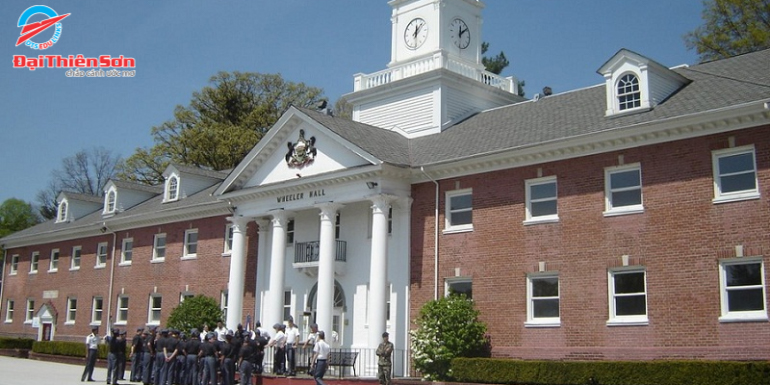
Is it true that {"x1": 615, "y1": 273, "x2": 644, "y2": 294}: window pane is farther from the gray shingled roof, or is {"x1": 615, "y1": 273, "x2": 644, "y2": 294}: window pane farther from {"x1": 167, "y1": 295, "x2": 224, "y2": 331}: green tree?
{"x1": 167, "y1": 295, "x2": 224, "y2": 331}: green tree

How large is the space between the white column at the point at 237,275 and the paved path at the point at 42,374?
5.54 metres

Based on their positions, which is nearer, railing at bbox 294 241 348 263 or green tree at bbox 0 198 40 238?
railing at bbox 294 241 348 263

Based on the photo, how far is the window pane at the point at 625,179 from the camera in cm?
2475

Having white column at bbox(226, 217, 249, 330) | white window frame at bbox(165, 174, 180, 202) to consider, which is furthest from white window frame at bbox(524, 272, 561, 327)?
white window frame at bbox(165, 174, 180, 202)

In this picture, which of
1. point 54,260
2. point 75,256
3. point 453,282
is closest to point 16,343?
point 75,256

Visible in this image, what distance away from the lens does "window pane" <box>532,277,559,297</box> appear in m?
26.1

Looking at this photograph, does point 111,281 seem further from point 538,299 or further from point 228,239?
point 538,299

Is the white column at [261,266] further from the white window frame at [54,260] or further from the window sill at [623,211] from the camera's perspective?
the white window frame at [54,260]

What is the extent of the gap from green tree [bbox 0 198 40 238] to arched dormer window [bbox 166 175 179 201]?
49399 mm

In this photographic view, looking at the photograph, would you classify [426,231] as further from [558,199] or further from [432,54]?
[432,54]

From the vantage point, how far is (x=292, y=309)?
34438mm

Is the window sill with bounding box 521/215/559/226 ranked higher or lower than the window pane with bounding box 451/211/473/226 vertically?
lower

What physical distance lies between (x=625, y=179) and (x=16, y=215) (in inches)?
3135

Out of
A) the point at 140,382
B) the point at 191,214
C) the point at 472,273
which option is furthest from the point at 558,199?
the point at 191,214
